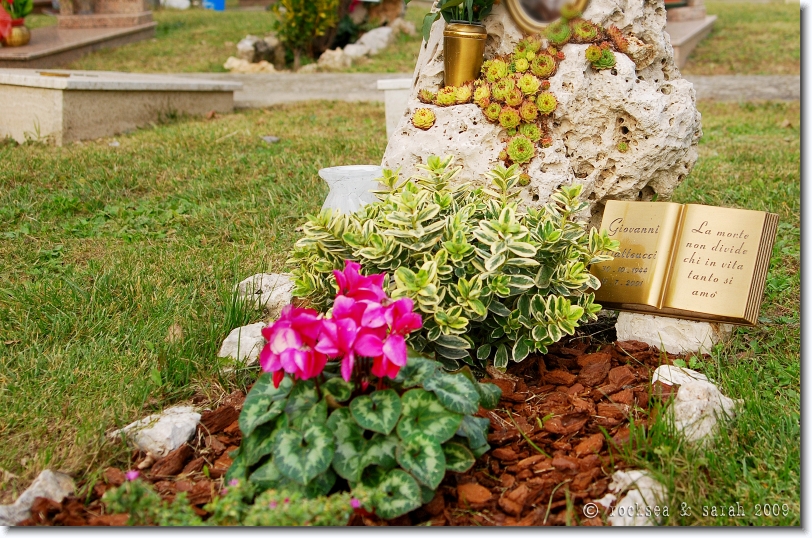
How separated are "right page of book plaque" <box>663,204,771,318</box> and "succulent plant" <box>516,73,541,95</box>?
783 millimetres

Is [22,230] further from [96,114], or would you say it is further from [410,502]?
[410,502]

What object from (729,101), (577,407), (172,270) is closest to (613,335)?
(577,407)

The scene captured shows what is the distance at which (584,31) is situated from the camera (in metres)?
3.23

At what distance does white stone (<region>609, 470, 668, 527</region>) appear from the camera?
192cm

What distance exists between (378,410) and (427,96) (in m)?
1.83

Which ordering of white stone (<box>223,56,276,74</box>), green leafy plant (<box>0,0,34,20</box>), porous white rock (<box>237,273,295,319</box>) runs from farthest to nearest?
1. white stone (<box>223,56,276,74</box>)
2. green leafy plant (<box>0,0,34,20</box>)
3. porous white rock (<box>237,273,295,319</box>)

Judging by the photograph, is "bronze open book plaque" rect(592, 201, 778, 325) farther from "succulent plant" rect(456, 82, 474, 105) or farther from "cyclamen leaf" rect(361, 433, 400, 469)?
"cyclamen leaf" rect(361, 433, 400, 469)

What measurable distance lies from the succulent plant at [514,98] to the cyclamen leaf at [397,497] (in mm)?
1797

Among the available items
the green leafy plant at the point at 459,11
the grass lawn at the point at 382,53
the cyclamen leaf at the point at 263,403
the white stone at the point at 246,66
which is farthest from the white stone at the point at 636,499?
the white stone at the point at 246,66

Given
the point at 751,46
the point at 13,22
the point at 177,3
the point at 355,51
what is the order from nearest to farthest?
the point at 13,22 < the point at 355,51 < the point at 751,46 < the point at 177,3

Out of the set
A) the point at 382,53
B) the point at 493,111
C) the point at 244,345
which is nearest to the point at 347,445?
the point at 244,345

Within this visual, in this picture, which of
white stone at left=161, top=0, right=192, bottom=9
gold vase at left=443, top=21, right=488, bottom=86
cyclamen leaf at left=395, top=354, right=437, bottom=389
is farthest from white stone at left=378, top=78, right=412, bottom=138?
white stone at left=161, top=0, right=192, bottom=9

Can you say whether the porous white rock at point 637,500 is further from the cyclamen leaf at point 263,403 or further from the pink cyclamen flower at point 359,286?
the cyclamen leaf at point 263,403

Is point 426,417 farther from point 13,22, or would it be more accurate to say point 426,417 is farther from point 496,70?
point 13,22
